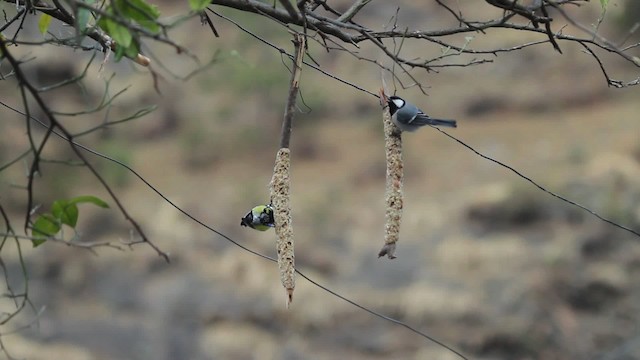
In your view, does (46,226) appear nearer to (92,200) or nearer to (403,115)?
(92,200)

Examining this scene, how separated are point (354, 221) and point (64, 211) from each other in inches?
322

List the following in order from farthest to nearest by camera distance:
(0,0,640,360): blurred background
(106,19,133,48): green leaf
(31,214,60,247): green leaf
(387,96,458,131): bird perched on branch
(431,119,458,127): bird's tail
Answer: (0,0,640,360): blurred background < (431,119,458,127): bird's tail < (387,96,458,131): bird perched on branch < (31,214,60,247): green leaf < (106,19,133,48): green leaf

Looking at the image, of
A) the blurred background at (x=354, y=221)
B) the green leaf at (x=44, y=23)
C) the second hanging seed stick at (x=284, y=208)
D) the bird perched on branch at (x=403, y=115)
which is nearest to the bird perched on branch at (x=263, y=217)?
the second hanging seed stick at (x=284, y=208)

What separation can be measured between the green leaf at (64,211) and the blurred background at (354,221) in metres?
4.26

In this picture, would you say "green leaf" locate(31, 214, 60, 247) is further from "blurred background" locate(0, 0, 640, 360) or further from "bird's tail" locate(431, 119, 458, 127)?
"blurred background" locate(0, 0, 640, 360)

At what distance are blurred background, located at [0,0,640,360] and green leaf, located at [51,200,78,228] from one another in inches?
168

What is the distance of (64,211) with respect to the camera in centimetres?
207

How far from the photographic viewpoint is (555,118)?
1183cm

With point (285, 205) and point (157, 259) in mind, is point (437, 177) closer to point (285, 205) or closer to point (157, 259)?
point (157, 259)

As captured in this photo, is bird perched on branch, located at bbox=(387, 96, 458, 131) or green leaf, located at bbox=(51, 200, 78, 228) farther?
bird perched on branch, located at bbox=(387, 96, 458, 131)

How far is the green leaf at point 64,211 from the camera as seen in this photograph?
2.06 m

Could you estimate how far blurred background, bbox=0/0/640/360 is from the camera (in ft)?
27.2

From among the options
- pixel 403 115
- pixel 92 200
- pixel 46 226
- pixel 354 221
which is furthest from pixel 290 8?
pixel 354 221

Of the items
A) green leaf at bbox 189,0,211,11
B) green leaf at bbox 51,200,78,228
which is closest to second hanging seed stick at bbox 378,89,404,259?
green leaf at bbox 189,0,211,11
